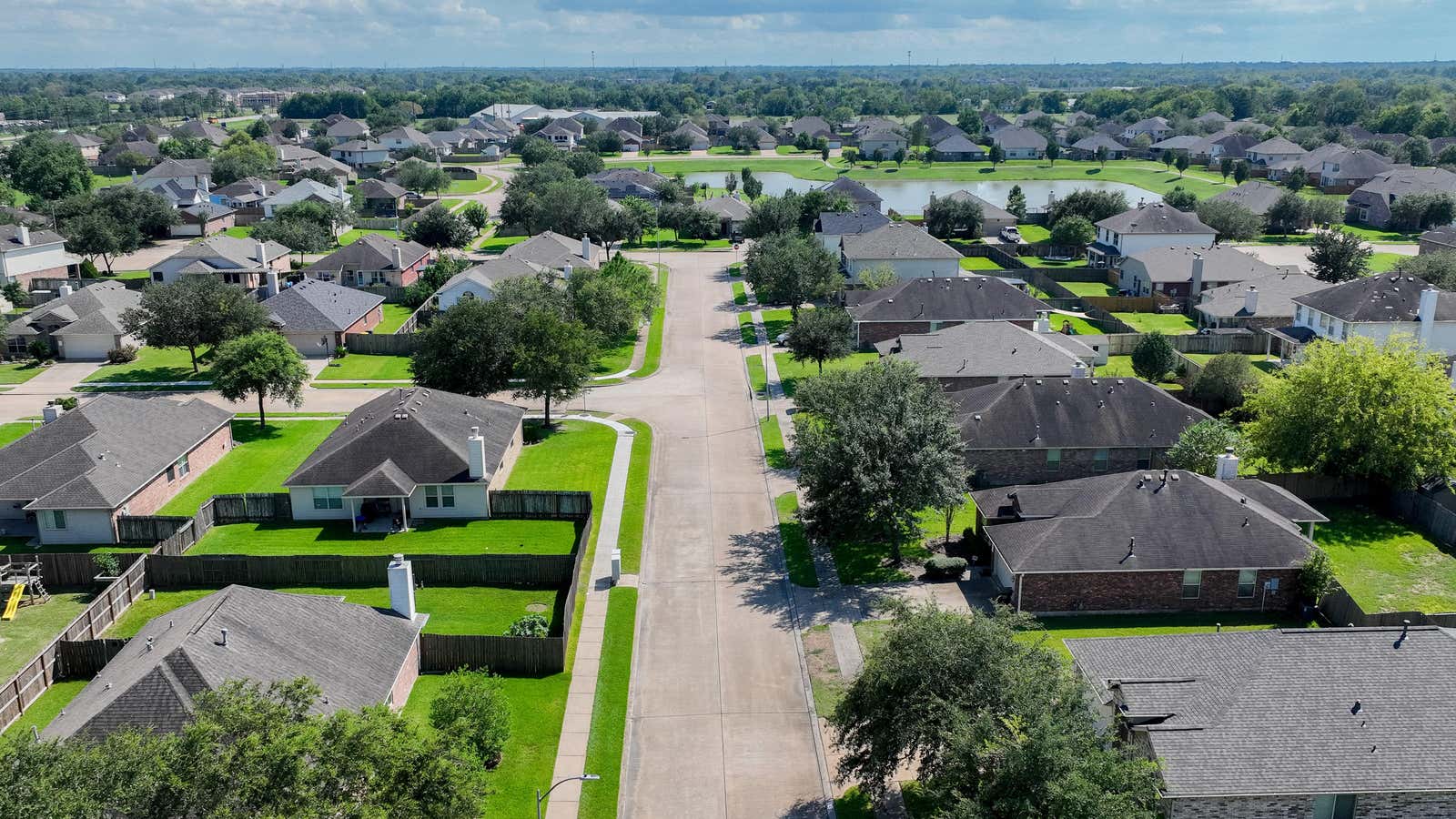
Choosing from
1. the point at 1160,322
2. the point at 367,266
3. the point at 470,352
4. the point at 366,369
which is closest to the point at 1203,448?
the point at 470,352

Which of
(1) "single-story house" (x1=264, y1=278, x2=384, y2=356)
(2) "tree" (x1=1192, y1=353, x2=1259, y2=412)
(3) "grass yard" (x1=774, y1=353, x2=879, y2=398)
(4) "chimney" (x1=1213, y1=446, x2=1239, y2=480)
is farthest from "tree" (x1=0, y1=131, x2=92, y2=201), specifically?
(4) "chimney" (x1=1213, y1=446, x2=1239, y2=480)

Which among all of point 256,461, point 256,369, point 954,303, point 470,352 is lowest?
point 256,461

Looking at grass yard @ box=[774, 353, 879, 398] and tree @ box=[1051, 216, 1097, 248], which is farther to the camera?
tree @ box=[1051, 216, 1097, 248]

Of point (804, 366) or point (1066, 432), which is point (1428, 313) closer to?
Result: point (1066, 432)

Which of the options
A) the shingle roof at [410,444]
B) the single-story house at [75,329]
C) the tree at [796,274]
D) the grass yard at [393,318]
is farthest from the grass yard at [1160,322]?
the single-story house at [75,329]

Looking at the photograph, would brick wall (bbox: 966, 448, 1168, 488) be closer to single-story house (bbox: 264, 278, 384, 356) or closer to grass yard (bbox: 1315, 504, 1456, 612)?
grass yard (bbox: 1315, 504, 1456, 612)

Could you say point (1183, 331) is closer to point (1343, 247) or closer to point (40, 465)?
point (1343, 247)
